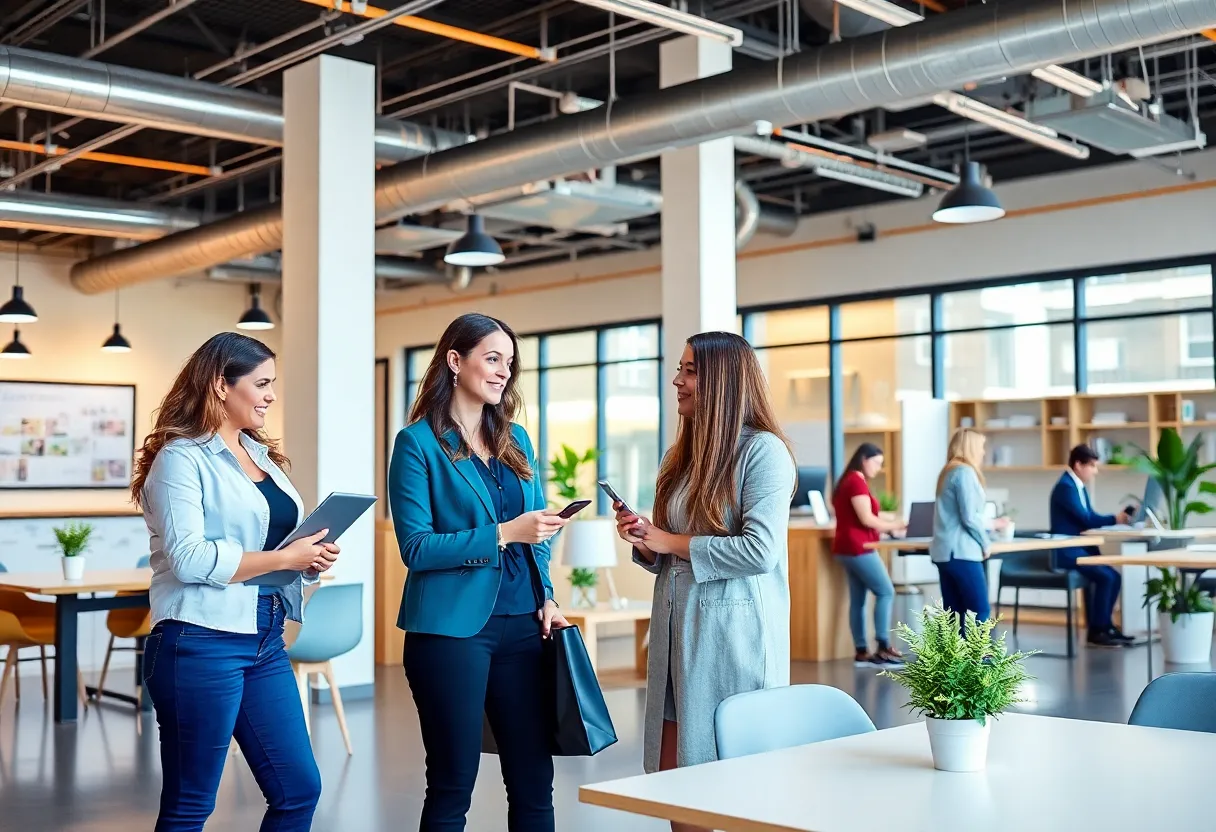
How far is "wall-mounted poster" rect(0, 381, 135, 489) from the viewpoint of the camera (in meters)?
14.7

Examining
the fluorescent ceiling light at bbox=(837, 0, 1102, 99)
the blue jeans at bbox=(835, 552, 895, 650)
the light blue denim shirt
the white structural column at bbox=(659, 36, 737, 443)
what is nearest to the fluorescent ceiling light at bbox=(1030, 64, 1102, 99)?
the fluorescent ceiling light at bbox=(837, 0, 1102, 99)

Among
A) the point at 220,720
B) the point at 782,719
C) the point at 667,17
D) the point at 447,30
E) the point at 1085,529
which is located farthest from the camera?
the point at 1085,529

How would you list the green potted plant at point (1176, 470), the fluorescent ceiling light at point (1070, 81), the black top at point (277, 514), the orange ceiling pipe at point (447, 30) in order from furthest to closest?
the green potted plant at point (1176, 470), the fluorescent ceiling light at point (1070, 81), the orange ceiling pipe at point (447, 30), the black top at point (277, 514)

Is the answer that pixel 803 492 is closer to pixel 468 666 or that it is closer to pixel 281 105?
pixel 281 105

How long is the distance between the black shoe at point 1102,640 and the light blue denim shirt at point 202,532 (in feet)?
27.7

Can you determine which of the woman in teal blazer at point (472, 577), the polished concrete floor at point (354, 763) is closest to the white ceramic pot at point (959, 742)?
the woman in teal blazer at point (472, 577)

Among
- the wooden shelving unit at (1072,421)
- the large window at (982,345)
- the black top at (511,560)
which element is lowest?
the black top at (511,560)

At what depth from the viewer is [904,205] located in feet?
43.5

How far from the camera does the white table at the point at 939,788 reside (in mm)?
1918

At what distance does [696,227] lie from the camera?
8773 mm

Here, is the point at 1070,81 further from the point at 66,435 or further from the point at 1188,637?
the point at 66,435

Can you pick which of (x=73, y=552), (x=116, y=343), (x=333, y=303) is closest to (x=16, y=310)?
(x=116, y=343)

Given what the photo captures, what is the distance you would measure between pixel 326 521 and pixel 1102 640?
335 inches

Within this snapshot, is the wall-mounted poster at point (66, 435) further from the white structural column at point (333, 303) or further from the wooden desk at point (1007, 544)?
the wooden desk at point (1007, 544)
